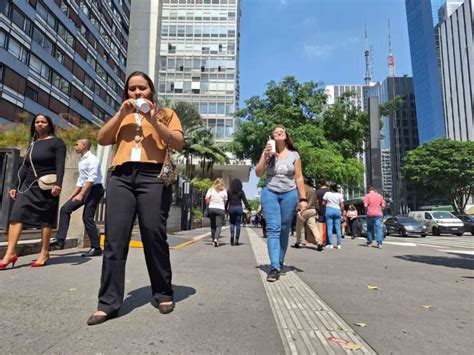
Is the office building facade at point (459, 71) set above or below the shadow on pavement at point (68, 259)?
above

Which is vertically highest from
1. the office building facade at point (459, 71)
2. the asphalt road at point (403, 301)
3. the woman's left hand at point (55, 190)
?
the office building facade at point (459, 71)

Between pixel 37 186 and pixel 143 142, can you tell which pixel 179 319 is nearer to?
pixel 143 142

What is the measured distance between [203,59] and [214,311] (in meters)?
55.0

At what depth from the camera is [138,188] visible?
307cm

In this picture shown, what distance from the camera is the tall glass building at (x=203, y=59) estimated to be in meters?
53.2

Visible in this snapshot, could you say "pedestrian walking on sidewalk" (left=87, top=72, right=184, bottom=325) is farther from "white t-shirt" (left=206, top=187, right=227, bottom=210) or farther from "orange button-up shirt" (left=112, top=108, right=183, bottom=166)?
"white t-shirt" (left=206, top=187, right=227, bottom=210)

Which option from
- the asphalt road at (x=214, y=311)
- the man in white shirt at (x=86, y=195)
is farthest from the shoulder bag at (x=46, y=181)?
the asphalt road at (x=214, y=311)

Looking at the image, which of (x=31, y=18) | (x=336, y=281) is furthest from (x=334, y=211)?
(x=31, y=18)

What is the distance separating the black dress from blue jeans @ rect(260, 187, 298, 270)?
8.68ft

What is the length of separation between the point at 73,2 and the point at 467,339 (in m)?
52.7

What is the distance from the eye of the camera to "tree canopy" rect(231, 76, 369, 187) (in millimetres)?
27688

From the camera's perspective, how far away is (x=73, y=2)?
1811 inches

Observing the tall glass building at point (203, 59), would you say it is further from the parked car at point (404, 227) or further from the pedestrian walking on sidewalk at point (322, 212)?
the pedestrian walking on sidewalk at point (322, 212)

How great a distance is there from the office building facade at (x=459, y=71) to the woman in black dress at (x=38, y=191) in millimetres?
91905
